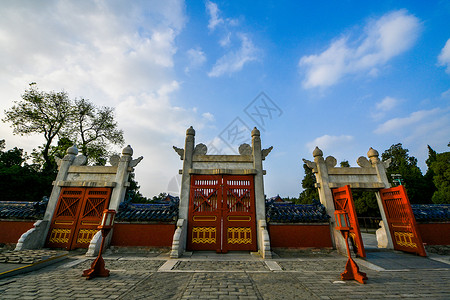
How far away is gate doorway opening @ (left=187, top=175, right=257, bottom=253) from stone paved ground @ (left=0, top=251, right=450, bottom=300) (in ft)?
6.37

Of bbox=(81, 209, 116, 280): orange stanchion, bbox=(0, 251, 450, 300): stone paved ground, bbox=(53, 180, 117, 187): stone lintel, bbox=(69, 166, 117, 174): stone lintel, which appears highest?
bbox=(69, 166, 117, 174): stone lintel

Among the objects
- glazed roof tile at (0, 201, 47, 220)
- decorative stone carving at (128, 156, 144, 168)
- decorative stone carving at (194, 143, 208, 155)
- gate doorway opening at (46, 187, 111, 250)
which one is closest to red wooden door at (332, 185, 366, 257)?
decorative stone carving at (194, 143, 208, 155)

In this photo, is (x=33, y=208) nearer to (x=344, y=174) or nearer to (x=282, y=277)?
(x=282, y=277)

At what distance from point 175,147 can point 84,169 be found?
462 cm

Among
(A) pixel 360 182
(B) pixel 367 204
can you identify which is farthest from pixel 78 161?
(B) pixel 367 204

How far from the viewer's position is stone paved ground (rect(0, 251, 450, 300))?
370cm

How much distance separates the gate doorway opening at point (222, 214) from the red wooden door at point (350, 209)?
149 inches

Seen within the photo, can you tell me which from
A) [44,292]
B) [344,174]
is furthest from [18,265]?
[344,174]

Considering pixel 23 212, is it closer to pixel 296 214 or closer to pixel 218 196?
pixel 218 196

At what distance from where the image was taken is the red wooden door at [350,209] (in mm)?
7055

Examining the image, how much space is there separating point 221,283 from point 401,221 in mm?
8397

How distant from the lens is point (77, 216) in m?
8.52

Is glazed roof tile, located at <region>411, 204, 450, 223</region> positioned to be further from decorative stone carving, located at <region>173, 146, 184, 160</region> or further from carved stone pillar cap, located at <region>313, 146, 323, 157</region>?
decorative stone carving, located at <region>173, 146, 184, 160</region>

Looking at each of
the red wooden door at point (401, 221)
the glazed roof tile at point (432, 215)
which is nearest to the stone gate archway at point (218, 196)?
the red wooden door at point (401, 221)
